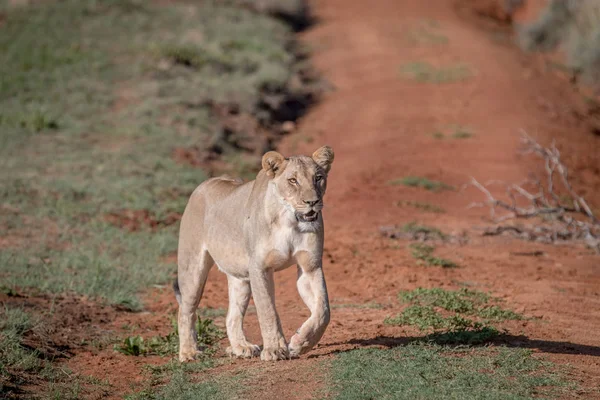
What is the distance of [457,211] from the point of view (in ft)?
48.0

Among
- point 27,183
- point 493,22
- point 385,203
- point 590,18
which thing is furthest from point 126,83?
point 493,22

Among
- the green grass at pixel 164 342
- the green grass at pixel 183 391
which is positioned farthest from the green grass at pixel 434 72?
the green grass at pixel 183 391

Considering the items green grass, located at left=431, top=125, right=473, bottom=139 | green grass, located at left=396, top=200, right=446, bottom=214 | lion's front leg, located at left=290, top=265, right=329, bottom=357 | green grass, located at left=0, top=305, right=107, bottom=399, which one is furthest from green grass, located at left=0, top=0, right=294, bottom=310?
green grass, located at left=431, top=125, right=473, bottom=139

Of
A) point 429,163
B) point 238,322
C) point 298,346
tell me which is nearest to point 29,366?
point 238,322

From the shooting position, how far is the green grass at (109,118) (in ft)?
37.7

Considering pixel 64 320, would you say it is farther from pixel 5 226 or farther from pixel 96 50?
pixel 96 50

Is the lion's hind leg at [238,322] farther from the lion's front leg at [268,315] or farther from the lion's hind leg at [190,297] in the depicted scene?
the lion's front leg at [268,315]

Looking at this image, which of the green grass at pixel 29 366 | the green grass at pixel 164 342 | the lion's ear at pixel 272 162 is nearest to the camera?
the lion's ear at pixel 272 162

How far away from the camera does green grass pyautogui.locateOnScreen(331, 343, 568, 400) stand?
5.98 metres

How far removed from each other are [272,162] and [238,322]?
5.66 ft

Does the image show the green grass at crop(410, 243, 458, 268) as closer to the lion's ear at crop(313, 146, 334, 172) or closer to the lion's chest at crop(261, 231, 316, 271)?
the lion's ear at crop(313, 146, 334, 172)

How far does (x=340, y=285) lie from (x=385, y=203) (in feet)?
14.8

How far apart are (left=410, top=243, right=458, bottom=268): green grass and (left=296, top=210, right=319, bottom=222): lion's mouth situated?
16.7 feet

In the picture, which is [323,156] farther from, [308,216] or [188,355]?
[188,355]
